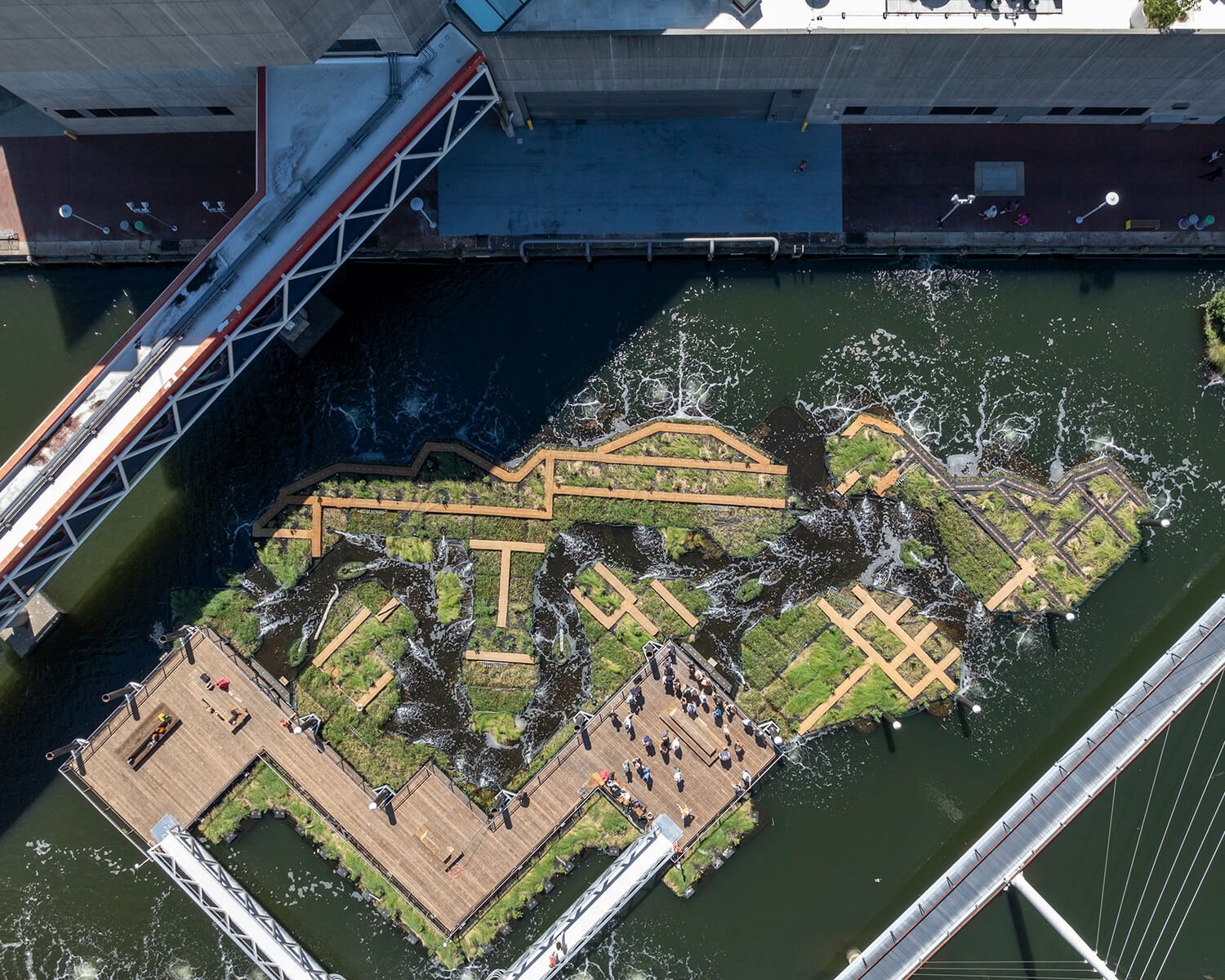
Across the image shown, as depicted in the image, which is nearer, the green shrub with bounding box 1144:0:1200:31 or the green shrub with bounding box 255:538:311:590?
the green shrub with bounding box 1144:0:1200:31

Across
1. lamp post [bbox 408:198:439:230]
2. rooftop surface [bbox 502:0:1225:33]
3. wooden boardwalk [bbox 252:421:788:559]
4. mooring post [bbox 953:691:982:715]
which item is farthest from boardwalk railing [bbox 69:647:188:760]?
mooring post [bbox 953:691:982:715]

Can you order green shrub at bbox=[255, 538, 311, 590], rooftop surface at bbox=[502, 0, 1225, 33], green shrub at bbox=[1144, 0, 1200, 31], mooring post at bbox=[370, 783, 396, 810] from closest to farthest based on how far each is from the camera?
1. green shrub at bbox=[1144, 0, 1200, 31]
2. rooftop surface at bbox=[502, 0, 1225, 33]
3. mooring post at bbox=[370, 783, 396, 810]
4. green shrub at bbox=[255, 538, 311, 590]

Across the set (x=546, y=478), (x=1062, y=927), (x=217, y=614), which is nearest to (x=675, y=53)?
(x=546, y=478)

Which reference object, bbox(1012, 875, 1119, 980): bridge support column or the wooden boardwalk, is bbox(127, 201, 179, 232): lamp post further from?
bbox(1012, 875, 1119, 980): bridge support column

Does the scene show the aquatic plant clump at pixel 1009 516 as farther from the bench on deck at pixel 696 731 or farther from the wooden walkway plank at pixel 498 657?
the wooden walkway plank at pixel 498 657

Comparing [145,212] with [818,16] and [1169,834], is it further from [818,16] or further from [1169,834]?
[1169,834]

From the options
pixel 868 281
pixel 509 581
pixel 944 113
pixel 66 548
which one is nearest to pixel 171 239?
pixel 66 548
